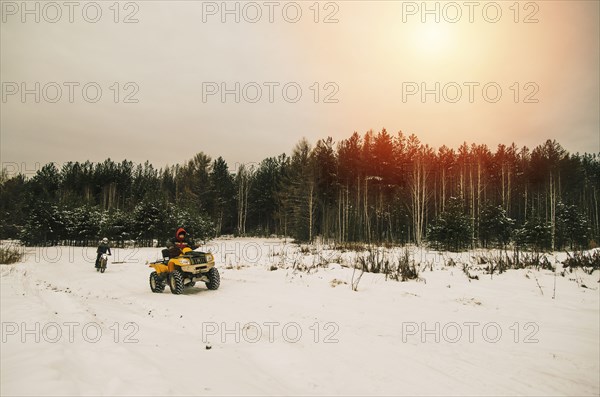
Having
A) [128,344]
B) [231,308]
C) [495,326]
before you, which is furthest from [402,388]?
[231,308]

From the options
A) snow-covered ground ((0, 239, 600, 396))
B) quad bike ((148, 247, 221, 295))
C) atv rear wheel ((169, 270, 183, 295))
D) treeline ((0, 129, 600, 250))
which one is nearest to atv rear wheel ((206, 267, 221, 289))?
quad bike ((148, 247, 221, 295))

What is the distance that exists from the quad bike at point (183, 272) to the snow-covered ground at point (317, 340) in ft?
1.74

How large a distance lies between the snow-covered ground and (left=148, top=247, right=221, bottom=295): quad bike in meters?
0.53

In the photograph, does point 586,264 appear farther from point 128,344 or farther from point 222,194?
point 222,194

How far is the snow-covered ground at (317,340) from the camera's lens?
4.02 meters

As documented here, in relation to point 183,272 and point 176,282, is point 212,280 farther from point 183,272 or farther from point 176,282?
point 176,282

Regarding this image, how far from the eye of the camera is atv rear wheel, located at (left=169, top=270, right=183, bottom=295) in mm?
10680

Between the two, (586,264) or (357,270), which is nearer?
(586,264)

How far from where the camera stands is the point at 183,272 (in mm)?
10883

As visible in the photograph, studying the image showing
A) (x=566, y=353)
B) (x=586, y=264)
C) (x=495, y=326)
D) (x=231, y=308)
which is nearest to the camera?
(x=566, y=353)

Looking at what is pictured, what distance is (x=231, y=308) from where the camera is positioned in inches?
323

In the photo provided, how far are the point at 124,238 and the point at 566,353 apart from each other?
3782 cm

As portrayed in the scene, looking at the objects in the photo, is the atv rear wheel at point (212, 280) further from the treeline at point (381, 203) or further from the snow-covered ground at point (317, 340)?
the treeline at point (381, 203)

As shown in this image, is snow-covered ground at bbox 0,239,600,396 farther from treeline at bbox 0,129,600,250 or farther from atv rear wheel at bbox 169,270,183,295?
treeline at bbox 0,129,600,250
